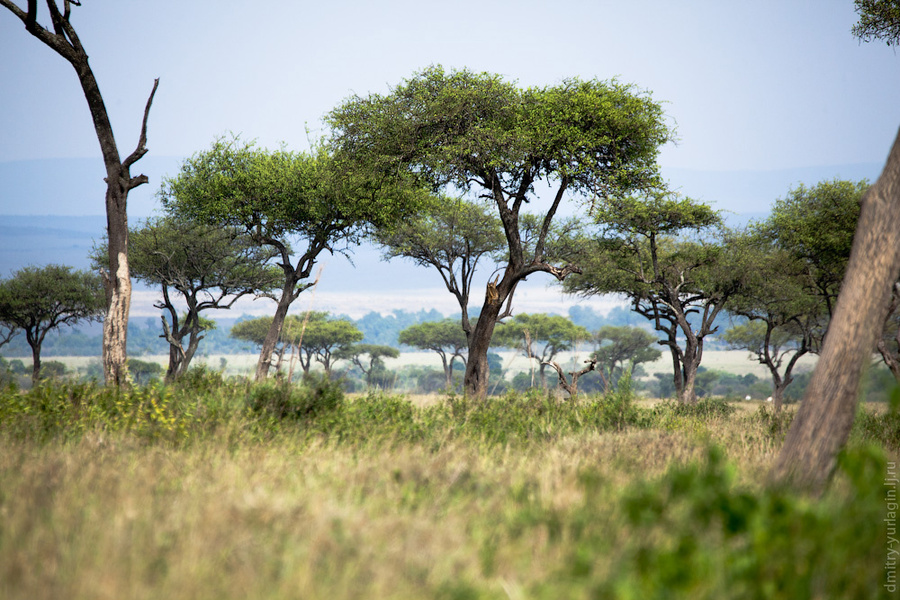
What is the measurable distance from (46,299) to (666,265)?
117ft

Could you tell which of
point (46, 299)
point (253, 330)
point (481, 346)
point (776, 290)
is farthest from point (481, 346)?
point (253, 330)

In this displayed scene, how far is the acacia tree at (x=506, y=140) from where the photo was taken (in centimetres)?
1633

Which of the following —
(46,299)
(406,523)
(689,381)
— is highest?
(46,299)

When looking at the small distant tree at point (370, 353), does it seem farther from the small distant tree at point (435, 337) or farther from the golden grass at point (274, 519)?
the golden grass at point (274, 519)

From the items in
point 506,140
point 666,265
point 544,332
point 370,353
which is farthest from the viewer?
point 370,353

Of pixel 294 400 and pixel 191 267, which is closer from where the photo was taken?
pixel 294 400

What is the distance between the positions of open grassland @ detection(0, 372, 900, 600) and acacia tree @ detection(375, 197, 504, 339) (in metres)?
21.7

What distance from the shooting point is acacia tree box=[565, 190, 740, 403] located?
2438 centimetres

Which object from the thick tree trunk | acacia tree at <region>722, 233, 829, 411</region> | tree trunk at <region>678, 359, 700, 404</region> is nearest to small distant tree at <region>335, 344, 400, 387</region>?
tree trunk at <region>678, 359, 700, 404</region>

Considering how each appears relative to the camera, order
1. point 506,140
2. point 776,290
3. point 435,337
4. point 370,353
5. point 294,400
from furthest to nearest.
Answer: point 370,353 < point 435,337 < point 776,290 < point 506,140 < point 294,400

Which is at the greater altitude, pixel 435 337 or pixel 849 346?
pixel 849 346

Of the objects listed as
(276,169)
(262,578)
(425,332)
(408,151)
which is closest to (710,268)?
(408,151)

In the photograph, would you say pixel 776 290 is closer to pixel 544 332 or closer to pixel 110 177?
pixel 110 177

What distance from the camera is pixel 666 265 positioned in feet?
93.0
